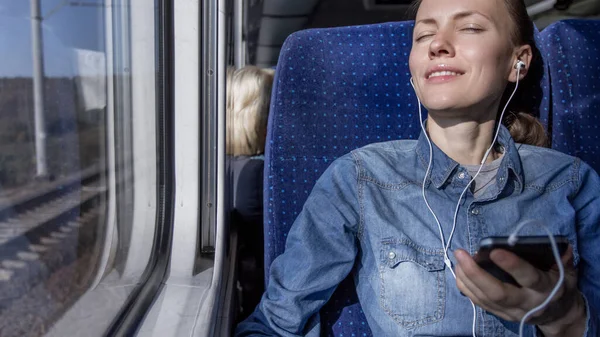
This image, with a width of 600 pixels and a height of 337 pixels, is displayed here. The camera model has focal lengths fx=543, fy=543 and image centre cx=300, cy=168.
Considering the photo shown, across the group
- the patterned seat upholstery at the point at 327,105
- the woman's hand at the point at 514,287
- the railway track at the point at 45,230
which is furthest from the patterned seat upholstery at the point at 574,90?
the railway track at the point at 45,230

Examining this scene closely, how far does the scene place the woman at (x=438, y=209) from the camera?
3.41ft

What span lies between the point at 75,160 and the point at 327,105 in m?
0.58

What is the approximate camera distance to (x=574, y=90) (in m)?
1.38

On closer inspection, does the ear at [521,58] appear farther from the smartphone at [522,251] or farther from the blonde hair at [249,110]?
the blonde hair at [249,110]

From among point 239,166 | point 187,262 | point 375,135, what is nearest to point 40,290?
point 187,262

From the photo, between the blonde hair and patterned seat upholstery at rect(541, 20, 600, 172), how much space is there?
3.33 feet

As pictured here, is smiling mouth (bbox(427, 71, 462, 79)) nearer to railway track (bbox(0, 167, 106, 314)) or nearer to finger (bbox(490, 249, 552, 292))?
finger (bbox(490, 249, 552, 292))

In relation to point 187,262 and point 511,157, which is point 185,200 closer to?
point 187,262

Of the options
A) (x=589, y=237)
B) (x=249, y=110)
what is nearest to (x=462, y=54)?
(x=589, y=237)

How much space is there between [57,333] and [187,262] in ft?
1.73

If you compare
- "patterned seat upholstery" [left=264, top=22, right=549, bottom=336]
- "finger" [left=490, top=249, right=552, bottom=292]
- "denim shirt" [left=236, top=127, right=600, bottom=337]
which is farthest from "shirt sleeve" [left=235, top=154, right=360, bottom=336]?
"finger" [left=490, top=249, right=552, bottom=292]

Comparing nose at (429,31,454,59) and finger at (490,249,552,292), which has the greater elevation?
nose at (429,31,454,59)

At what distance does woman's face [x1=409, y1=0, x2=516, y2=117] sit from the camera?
109cm

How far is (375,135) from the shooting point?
1.31 meters
